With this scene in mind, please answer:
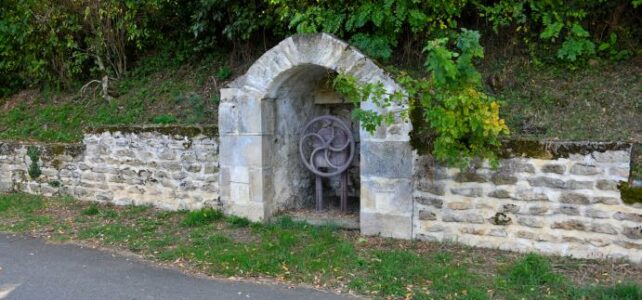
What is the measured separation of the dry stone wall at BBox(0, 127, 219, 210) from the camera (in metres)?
6.98

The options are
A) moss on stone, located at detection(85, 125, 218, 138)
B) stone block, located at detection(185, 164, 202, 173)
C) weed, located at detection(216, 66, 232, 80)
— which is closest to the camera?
moss on stone, located at detection(85, 125, 218, 138)

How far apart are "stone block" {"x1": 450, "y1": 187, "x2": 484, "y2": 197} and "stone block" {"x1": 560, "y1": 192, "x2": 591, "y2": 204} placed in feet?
2.43

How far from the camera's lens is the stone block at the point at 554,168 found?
4.80 meters

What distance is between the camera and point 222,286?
463 cm

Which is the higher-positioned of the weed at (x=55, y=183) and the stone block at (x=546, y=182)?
the stone block at (x=546, y=182)

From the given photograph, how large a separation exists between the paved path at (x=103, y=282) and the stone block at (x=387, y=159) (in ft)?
5.61

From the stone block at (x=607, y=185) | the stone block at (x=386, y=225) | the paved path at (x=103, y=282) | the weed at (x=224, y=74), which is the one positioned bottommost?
the paved path at (x=103, y=282)

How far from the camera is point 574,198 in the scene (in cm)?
476

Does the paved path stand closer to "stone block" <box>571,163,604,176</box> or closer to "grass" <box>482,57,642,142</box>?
"stone block" <box>571,163,604,176</box>

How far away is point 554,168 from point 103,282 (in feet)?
14.2

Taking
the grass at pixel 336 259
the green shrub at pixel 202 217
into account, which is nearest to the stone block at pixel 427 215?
the grass at pixel 336 259

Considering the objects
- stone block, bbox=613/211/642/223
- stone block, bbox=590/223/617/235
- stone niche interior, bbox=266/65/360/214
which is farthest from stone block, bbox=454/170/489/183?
stone niche interior, bbox=266/65/360/214

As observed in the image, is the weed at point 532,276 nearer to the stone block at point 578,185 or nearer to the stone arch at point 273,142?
the stone block at point 578,185

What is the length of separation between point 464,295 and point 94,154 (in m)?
6.07
